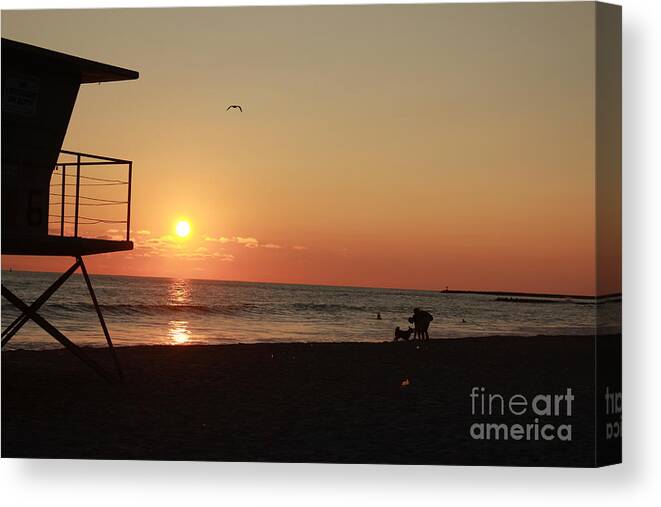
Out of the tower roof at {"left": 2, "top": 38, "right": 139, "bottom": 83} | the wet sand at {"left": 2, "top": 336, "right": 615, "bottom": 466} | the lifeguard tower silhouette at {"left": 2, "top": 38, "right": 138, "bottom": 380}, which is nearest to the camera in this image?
the wet sand at {"left": 2, "top": 336, "right": 615, "bottom": 466}

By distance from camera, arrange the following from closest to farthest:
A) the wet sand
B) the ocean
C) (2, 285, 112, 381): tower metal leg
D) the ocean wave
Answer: the wet sand
(2, 285, 112, 381): tower metal leg
the ocean
the ocean wave

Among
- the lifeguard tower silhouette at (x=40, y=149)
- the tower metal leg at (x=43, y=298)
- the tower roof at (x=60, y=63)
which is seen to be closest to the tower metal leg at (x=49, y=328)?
the tower metal leg at (x=43, y=298)

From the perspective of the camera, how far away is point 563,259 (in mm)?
16984

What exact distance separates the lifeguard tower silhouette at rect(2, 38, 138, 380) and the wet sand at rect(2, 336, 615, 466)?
2.07 meters

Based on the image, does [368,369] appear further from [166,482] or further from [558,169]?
[166,482]

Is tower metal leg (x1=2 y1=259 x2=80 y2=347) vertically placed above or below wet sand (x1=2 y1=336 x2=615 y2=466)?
above

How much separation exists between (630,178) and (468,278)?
46.7ft

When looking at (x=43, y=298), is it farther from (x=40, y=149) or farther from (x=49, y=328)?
(x=40, y=149)

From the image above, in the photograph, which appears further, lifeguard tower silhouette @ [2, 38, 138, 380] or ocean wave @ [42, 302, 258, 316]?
ocean wave @ [42, 302, 258, 316]

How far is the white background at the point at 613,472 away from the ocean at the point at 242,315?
13645mm

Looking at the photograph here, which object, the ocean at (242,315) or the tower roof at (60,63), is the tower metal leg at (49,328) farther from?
the ocean at (242,315)

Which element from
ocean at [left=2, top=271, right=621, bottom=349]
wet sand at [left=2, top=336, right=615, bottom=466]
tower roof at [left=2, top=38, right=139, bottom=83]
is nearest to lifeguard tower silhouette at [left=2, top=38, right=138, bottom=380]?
tower roof at [left=2, top=38, right=139, bottom=83]

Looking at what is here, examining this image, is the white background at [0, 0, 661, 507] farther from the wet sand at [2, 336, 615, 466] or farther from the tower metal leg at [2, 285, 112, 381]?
the tower metal leg at [2, 285, 112, 381]

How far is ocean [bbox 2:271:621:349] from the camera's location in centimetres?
3225
